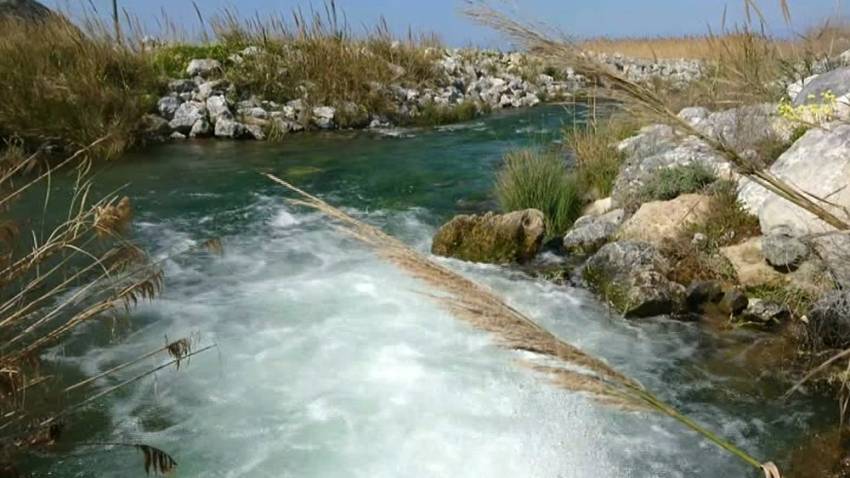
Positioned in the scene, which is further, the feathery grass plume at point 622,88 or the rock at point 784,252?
the rock at point 784,252

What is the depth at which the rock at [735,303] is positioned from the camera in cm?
488

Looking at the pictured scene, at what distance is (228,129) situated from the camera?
37.3 ft

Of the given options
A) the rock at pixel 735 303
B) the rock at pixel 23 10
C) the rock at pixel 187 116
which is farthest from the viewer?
the rock at pixel 23 10

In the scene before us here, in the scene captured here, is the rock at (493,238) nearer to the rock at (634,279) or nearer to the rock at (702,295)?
the rock at (634,279)

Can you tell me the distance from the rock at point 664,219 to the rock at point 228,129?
7.24 metres

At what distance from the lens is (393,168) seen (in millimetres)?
9555

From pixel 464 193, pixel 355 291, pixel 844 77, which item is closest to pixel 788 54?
pixel 844 77

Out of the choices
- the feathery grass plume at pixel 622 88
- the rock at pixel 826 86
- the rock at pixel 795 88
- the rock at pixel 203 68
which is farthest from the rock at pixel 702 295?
the rock at pixel 203 68

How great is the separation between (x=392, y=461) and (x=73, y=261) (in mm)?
3759

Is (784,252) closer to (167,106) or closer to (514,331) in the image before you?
(514,331)

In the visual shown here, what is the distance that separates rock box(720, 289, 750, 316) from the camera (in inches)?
192

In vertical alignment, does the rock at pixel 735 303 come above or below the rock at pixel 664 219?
below

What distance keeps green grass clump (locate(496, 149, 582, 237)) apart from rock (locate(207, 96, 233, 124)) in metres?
6.29

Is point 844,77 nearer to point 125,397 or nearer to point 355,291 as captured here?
point 355,291
